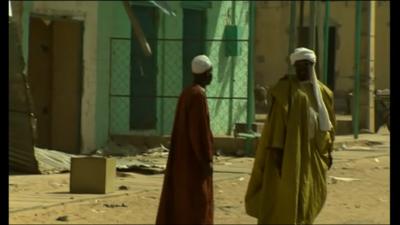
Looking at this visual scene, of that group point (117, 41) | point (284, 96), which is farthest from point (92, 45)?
point (284, 96)

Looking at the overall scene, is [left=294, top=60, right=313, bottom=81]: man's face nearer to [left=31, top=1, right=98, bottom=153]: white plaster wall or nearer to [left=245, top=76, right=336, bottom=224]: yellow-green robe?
[left=245, top=76, right=336, bottom=224]: yellow-green robe

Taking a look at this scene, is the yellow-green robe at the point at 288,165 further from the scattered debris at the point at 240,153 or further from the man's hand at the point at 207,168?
the scattered debris at the point at 240,153

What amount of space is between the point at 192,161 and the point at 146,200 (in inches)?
117

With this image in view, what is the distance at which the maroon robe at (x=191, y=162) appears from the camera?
272 inches

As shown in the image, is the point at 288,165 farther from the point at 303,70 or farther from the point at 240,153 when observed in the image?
the point at 240,153

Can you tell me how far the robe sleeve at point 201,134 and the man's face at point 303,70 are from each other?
75 centimetres

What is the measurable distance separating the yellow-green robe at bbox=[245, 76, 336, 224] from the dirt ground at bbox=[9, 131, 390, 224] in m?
1.72

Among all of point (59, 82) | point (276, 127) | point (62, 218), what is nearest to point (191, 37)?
point (59, 82)

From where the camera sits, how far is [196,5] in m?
16.0

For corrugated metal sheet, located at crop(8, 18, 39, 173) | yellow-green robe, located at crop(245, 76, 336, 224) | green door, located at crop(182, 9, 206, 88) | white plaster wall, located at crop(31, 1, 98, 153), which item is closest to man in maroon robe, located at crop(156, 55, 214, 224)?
yellow-green robe, located at crop(245, 76, 336, 224)

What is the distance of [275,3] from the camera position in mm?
29766

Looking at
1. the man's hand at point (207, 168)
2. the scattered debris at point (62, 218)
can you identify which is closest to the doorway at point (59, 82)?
the scattered debris at point (62, 218)

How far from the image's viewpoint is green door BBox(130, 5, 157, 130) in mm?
15102
